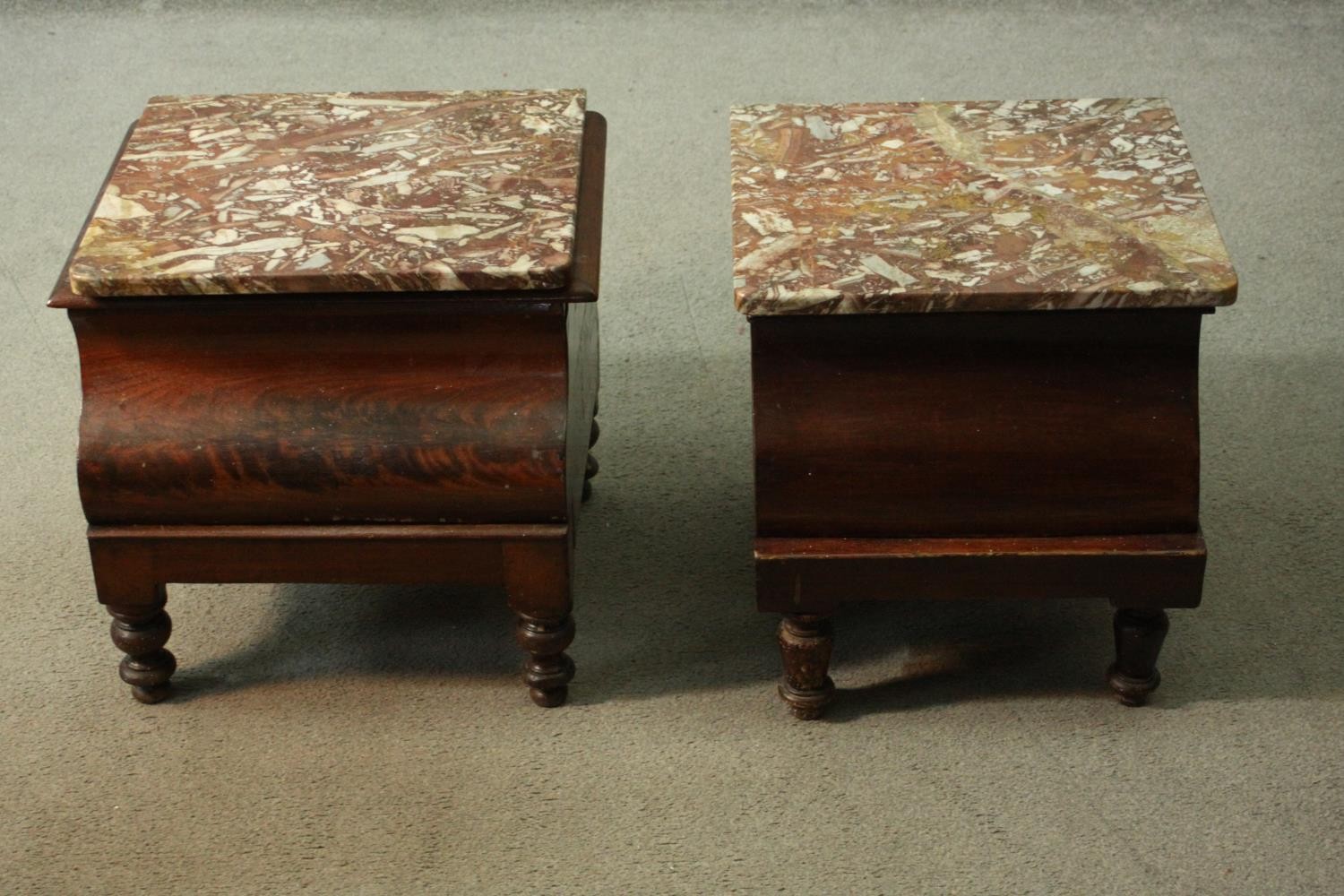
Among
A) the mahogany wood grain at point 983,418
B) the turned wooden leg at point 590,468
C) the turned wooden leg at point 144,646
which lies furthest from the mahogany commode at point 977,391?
the turned wooden leg at point 144,646

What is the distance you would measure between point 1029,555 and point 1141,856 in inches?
11.5

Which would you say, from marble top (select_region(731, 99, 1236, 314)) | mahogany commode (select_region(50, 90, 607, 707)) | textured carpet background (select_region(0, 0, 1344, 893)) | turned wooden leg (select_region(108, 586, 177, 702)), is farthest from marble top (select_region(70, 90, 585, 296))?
textured carpet background (select_region(0, 0, 1344, 893))

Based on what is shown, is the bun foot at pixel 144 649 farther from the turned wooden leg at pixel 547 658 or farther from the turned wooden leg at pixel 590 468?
the turned wooden leg at pixel 590 468

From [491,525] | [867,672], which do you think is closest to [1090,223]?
[867,672]

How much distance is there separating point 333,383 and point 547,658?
0.35m

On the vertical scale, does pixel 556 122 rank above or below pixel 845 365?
above

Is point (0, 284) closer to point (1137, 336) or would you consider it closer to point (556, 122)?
point (556, 122)

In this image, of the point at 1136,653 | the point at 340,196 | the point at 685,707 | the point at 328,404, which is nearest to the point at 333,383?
the point at 328,404

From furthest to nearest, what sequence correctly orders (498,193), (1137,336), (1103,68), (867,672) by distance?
(1103,68), (867,672), (498,193), (1137,336)

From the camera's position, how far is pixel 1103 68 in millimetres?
3123

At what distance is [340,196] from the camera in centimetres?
175

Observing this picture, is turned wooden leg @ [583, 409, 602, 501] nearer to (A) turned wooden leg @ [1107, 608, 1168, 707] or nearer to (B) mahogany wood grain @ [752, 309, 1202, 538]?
(B) mahogany wood grain @ [752, 309, 1202, 538]

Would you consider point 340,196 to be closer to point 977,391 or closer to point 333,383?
point 333,383

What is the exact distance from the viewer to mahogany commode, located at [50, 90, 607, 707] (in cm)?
164
